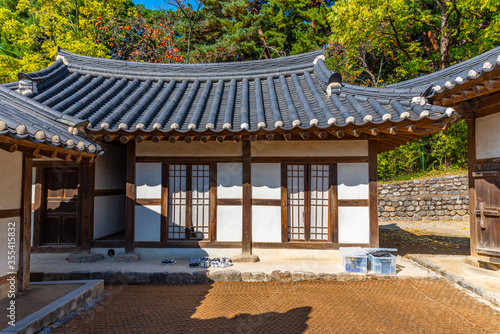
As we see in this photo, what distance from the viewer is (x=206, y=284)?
20.4 feet

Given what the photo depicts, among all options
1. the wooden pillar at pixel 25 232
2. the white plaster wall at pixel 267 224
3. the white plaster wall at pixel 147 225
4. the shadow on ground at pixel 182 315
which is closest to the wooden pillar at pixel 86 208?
the white plaster wall at pixel 147 225

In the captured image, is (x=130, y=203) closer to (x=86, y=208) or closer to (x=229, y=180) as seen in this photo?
(x=86, y=208)

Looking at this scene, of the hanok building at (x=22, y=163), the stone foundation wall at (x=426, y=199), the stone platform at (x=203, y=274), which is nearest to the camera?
the hanok building at (x=22, y=163)

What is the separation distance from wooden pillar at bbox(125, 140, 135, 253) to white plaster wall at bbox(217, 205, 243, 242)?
6.90 feet

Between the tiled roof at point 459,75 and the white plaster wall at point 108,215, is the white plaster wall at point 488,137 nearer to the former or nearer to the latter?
the tiled roof at point 459,75

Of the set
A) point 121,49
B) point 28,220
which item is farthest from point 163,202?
point 121,49

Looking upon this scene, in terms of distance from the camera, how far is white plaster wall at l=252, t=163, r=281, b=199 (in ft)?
24.0

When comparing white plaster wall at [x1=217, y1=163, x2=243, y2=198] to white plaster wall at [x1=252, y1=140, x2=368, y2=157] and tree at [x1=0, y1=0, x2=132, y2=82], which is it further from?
tree at [x1=0, y1=0, x2=132, y2=82]

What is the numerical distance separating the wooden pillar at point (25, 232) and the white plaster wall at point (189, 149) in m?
2.60

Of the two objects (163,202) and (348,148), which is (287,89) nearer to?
(348,148)

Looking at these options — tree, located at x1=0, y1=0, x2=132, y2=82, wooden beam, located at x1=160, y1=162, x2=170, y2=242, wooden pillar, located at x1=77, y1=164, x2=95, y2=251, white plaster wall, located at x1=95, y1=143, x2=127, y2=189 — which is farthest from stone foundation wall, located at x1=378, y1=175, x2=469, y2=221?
tree, located at x1=0, y1=0, x2=132, y2=82

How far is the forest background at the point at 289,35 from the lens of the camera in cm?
1414

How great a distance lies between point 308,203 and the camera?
7316 millimetres

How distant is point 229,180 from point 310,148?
2.10 m
